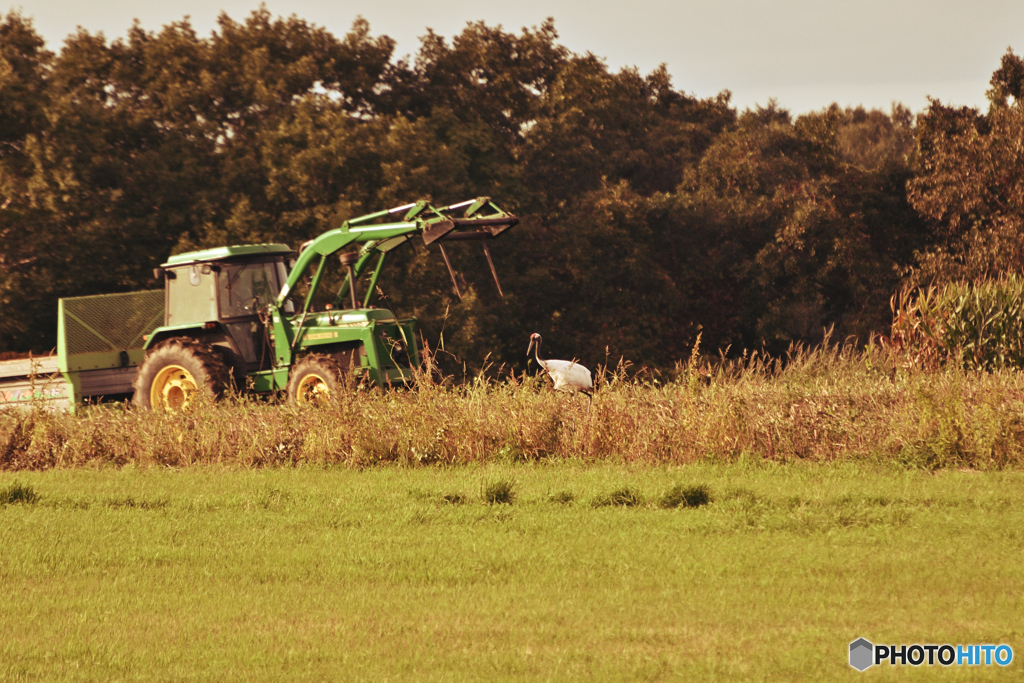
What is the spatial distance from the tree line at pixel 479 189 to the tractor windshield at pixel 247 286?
6.75 meters

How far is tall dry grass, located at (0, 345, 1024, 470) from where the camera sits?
1011 cm

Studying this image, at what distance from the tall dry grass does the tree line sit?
38.8 ft

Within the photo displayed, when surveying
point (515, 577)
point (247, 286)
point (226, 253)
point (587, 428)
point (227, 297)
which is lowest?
point (515, 577)

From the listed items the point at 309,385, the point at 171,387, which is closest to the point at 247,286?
the point at 171,387

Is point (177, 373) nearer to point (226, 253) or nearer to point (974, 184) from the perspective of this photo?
point (226, 253)

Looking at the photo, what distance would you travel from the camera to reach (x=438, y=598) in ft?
19.9

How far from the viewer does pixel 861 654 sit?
488 centimetres

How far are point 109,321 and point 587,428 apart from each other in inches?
407

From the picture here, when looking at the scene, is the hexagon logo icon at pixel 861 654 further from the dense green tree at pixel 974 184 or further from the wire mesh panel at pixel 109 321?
the dense green tree at pixel 974 184

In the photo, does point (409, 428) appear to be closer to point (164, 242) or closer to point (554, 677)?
point (554, 677)

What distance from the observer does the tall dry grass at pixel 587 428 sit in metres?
10.1

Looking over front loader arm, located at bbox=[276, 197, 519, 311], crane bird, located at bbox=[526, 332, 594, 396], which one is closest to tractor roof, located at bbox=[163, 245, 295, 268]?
front loader arm, located at bbox=[276, 197, 519, 311]

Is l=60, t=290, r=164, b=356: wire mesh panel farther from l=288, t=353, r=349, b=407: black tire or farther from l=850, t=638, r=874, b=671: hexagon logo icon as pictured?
l=850, t=638, r=874, b=671: hexagon logo icon

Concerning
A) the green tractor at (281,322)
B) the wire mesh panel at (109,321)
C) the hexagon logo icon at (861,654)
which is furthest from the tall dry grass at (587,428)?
the hexagon logo icon at (861,654)
